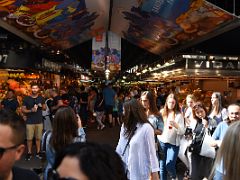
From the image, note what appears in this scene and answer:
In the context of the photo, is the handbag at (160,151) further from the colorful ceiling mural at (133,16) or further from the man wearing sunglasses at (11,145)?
the colorful ceiling mural at (133,16)

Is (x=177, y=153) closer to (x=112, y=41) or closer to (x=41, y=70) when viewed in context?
(x=41, y=70)

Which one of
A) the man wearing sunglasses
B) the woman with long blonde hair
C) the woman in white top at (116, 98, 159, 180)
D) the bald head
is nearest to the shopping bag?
the bald head

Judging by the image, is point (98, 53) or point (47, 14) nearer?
point (47, 14)

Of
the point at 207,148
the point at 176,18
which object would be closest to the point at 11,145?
the point at 207,148

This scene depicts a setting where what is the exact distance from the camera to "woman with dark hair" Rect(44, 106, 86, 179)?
154 inches

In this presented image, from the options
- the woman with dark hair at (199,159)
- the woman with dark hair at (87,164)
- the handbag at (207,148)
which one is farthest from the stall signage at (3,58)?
the woman with dark hair at (87,164)

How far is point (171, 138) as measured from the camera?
271 inches

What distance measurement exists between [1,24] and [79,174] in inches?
536

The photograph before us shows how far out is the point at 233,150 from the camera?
2.31 meters

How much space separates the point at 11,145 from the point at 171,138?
494cm

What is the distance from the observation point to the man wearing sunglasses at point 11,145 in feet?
7.09

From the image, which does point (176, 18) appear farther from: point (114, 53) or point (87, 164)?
point (114, 53)

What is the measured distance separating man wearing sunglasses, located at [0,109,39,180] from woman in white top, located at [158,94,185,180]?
4.69 m

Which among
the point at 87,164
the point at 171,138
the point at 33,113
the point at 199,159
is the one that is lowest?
the point at 199,159
